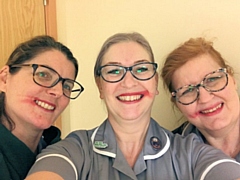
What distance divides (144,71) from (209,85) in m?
0.36

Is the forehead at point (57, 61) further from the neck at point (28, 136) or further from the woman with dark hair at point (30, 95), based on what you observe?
the neck at point (28, 136)

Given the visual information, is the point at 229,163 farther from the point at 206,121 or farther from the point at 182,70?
the point at 182,70

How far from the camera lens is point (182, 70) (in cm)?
170

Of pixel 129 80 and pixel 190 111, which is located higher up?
pixel 129 80

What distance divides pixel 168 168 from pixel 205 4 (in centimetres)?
108

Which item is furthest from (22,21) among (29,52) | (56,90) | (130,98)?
(130,98)

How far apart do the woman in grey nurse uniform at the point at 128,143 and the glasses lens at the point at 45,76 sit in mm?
191

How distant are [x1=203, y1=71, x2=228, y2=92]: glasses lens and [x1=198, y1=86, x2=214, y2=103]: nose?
17 millimetres

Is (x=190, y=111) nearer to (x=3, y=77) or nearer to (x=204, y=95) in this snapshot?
(x=204, y=95)

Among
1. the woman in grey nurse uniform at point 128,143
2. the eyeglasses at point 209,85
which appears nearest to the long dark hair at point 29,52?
the woman in grey nurse uniform at point 128,143

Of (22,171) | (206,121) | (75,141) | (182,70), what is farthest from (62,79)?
(206,121)

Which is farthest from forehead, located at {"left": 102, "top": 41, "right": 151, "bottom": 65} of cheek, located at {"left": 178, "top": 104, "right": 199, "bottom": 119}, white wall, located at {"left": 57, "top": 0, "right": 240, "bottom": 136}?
white wall, located at {"left": 57, "top": 0, "right": 240, "bottom": 136}

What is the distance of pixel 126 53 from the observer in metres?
1.48

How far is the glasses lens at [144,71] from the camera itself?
4.80ft
